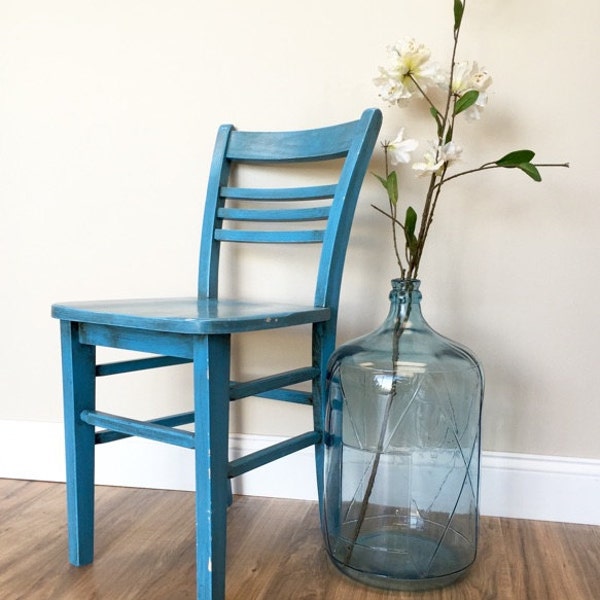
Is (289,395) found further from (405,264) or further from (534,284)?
(534,284)

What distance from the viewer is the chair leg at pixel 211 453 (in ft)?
3.11

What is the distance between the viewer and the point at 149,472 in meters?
1.54

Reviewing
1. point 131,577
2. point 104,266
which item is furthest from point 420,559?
point 104,266

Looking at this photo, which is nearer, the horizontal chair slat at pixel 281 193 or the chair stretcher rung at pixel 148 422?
the chair stretcher rung at pixel 148 422

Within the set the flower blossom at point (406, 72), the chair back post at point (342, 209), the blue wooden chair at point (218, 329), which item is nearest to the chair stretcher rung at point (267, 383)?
the blue wooden chair at point (218, 329)

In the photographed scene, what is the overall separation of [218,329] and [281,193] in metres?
0.49

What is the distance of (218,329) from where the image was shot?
932 mm

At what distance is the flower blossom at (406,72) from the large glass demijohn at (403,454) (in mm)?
338

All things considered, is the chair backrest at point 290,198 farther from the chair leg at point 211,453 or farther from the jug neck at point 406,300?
the chair leg at point 211,453

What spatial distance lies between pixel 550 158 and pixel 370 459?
660 millimetres

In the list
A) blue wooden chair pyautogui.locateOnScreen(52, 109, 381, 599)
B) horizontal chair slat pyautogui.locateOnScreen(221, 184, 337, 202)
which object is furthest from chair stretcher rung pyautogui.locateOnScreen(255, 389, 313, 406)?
horizontal chair slat pyautogui.locateOnScreen(221, 184, 337, 202)

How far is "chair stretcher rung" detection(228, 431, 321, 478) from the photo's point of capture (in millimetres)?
1008

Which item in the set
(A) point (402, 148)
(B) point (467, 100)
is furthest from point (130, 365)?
(B) point (467, 100)

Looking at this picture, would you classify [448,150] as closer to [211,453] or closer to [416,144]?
[416,144]
